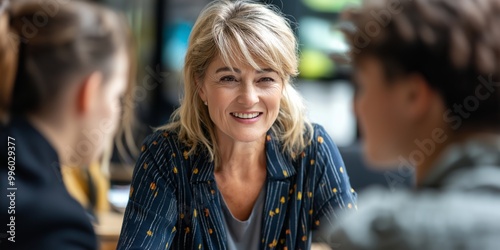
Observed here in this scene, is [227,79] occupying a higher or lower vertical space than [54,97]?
higher

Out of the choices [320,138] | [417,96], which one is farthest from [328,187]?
[417,96]

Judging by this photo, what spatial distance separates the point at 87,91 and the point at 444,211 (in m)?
0.63

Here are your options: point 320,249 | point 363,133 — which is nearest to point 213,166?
point 320,249

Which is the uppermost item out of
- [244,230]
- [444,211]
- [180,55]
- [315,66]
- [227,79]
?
[315,66]

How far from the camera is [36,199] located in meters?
1.26

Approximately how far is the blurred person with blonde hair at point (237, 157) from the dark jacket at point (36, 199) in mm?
463

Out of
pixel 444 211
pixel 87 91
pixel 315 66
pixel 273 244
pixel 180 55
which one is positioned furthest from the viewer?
pixel 315 66

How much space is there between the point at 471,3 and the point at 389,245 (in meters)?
0.33

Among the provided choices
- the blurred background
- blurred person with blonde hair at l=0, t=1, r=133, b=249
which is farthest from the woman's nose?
the blurred background

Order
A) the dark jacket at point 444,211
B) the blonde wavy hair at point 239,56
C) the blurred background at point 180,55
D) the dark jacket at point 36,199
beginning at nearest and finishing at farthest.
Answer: the dark jacket at point 444,211, the dark jacket at point 36,199, the blonde wavy hair at point 239,56, the blurred background at point 180,55

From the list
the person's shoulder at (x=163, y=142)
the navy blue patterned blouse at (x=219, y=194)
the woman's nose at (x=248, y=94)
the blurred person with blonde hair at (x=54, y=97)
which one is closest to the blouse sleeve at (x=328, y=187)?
the navy blue patterned blouse at (x=219, y=194)

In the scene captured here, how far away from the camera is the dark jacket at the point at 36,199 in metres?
1.19

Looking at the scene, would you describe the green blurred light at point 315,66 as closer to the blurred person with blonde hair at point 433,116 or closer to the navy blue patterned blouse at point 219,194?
the navy blue patterned blouse at point 219,194

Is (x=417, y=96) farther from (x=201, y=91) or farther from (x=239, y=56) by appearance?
(x=201, y=91)
